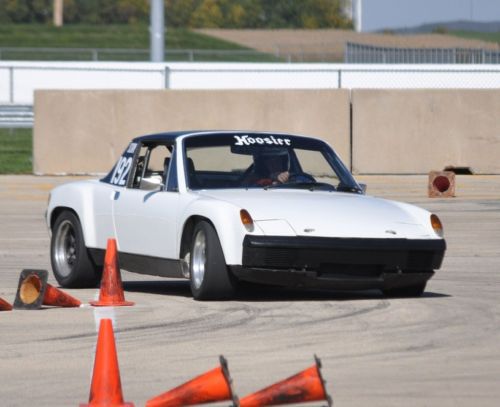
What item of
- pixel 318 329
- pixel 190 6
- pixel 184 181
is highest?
pixel 190 6

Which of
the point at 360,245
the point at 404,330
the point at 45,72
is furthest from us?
the point at 45,72

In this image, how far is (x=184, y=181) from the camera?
36.5 feet

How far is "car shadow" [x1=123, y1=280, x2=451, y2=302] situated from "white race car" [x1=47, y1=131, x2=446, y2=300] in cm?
27

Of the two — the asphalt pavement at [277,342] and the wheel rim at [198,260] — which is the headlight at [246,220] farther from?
the asphalt pavement at [277,342]

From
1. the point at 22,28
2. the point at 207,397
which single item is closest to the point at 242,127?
the point at 207,397

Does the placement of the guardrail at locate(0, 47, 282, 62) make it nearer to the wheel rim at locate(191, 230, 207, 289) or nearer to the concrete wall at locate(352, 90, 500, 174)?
the concrete wall at locate(352, 90, 500, 174)

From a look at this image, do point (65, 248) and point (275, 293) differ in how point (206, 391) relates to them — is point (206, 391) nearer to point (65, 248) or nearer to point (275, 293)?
point (275, 293)

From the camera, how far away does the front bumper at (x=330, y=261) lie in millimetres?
10039

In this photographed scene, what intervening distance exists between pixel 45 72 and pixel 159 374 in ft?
115

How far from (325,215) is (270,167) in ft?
3.97

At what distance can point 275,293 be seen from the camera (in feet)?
36.9

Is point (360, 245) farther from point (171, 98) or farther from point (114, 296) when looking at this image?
point (171, 98)

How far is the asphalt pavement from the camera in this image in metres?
7.02

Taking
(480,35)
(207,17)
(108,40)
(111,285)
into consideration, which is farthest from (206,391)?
(207,17)
